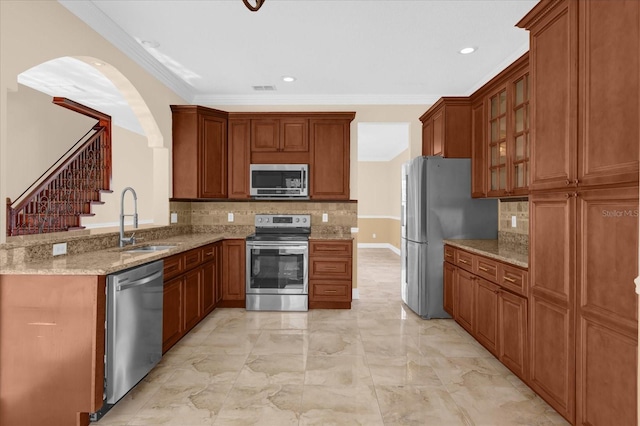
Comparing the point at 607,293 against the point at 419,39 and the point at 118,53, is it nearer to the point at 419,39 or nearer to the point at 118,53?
the point at 419,39

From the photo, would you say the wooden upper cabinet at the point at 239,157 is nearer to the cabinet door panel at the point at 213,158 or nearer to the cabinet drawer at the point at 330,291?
the cabinet door panel at the point at 213,158

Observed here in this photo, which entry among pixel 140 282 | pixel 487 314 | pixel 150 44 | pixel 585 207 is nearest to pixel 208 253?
pixel 140 282

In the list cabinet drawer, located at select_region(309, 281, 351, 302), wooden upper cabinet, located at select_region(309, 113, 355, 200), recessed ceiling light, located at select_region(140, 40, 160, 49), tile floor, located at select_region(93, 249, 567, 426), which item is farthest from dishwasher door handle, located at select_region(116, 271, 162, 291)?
wooden upper cabinet, located at select_region(309, 113, 355, 200)

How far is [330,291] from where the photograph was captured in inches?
168

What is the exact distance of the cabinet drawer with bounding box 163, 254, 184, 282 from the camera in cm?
285

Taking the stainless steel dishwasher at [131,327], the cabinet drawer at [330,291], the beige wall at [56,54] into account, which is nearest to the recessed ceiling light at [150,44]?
the beige wall at [56,54]

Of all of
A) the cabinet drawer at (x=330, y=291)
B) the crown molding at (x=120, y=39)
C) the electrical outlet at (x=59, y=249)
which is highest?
the crown molding at (x=120, y=39)

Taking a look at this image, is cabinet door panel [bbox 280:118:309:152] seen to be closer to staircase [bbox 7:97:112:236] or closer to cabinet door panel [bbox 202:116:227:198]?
cabinet door panel [bbox 202:116:227:198]

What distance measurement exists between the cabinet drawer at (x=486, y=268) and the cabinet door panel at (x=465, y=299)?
13 cm

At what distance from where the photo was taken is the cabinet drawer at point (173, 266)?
285 cm

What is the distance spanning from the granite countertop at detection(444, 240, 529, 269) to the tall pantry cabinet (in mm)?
239

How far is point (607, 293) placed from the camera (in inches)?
66.1

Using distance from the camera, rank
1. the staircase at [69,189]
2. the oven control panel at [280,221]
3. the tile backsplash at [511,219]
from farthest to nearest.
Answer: the staircase at [69,189] < the oven control panel at [280,221] < the tile backsplash at [511,219]

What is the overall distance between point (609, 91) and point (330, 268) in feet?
10.3
